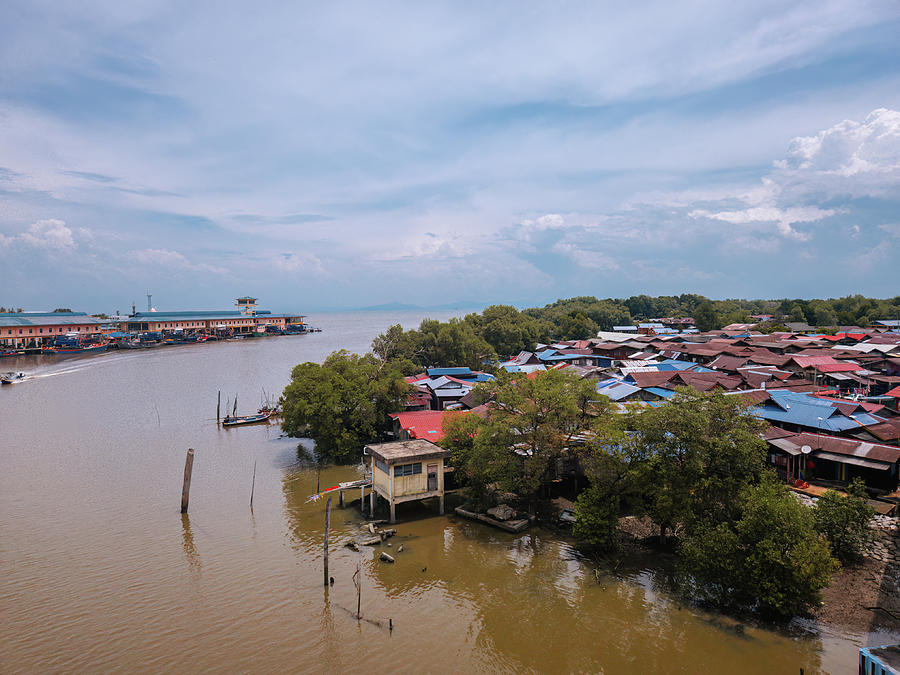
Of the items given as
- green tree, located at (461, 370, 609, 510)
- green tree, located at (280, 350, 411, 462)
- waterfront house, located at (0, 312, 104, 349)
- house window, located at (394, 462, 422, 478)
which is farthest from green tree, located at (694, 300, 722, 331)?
waterfront house, located at (0, 312, 104, 349)

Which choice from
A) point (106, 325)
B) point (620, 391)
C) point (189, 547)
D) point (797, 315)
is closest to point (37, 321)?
point (106, 325)

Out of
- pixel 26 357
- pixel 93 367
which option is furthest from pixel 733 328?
pixel 26 357

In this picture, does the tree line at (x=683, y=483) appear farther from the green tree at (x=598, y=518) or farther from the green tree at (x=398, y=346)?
the green tree at (x=398, y=346)

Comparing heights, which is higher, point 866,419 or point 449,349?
point 449,349

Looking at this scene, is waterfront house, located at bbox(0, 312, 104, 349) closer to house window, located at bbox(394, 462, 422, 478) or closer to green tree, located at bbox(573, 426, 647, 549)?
house window, located at bbox(394, 462, 422, 478)

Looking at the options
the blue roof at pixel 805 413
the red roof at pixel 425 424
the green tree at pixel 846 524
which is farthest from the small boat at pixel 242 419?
the green tree at pixel 846 524

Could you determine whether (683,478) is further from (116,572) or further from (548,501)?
(116,572)

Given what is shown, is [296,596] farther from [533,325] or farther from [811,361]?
[533,325]
